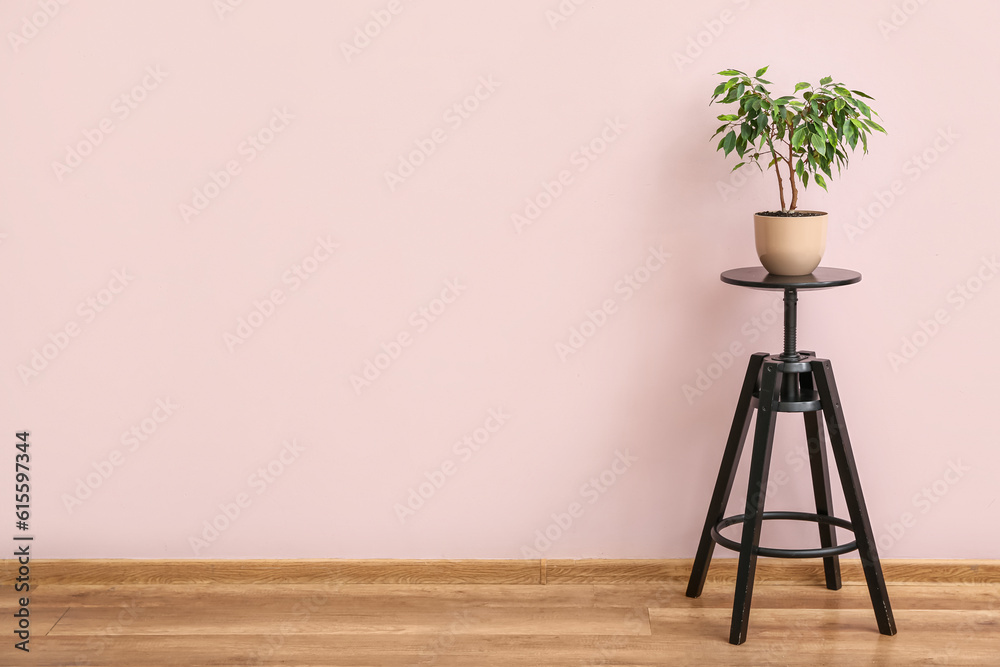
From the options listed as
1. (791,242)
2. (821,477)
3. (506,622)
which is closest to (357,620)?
(506,622)

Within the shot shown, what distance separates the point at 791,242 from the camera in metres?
2.18

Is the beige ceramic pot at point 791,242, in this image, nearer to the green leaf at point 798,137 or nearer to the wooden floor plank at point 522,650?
the green leaf at point 798,137

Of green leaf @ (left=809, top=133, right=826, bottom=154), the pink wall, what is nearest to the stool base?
the pink wall

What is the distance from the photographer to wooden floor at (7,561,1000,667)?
2.18m

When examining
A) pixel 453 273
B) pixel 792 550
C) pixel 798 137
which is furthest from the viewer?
pixel 453 273

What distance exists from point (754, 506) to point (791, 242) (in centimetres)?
65

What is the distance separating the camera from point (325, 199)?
2477 millimetres

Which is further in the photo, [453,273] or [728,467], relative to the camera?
[453,273]

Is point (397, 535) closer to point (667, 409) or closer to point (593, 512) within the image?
point (593, 512)

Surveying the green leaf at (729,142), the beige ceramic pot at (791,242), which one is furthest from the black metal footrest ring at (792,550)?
the green leaf at (729,142)

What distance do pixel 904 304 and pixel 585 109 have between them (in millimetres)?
1025

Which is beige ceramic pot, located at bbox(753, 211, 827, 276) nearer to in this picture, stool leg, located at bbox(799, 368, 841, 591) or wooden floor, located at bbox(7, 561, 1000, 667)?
stool leg, located at bbox(799, 368, 841, 591)

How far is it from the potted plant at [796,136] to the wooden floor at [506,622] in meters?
0.92

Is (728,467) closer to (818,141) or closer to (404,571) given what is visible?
(818,141)
